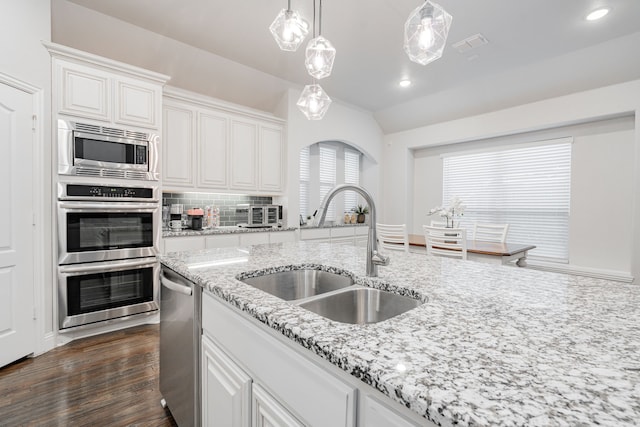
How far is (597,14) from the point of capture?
2740 millimetres

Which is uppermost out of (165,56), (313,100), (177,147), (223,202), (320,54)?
(165,56)

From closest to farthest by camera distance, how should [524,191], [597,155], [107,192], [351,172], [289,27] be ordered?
[289,27] < [107,192] < [597,155] < [524,191] < [351,172]

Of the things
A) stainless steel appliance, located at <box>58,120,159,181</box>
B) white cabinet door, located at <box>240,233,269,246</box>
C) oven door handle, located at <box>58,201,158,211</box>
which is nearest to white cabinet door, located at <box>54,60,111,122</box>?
stainless steel appliance, located at <box>58,120,159,181</box>

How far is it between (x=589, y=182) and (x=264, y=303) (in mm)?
4872

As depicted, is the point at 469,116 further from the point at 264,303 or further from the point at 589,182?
the point at 264,303

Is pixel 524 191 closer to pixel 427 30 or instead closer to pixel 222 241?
pixel 427 30

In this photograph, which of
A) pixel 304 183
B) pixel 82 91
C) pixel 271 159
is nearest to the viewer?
pixel 82 91

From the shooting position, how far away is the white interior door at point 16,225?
2154mm

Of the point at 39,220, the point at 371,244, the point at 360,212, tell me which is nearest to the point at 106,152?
the point at 39,220

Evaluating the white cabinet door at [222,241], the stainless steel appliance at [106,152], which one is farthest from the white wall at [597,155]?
the stainless steel appliance at [106,152]

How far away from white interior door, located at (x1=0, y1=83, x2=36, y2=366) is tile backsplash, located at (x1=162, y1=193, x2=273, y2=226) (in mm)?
1493

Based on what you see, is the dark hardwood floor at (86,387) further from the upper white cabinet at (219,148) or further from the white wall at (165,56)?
the white wall at (165,56)

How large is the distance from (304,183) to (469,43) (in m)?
3.17

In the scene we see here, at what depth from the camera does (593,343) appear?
2.16ft
